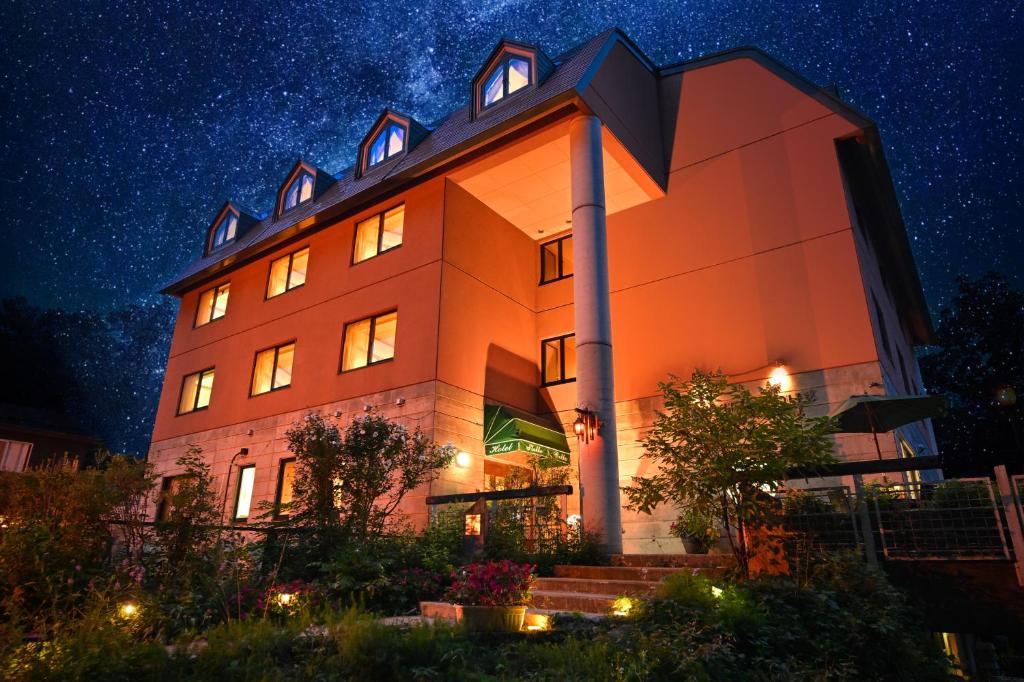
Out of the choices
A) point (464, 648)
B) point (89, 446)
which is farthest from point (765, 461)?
point (89, 446)

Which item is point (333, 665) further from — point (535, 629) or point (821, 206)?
point (821, 206)

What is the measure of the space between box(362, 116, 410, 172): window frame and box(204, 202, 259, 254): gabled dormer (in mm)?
6416

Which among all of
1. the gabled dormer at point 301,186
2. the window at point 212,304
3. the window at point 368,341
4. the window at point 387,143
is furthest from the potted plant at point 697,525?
→ the window at point 212,304

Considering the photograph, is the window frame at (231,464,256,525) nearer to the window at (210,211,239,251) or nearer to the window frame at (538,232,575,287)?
the window at (210,211,239,251)

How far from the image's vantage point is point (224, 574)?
784cm

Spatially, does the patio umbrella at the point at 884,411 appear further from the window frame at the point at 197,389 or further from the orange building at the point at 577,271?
the window frame at the point at 197,389

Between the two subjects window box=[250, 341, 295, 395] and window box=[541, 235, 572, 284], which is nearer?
window box=[541, 235, 572, 284]

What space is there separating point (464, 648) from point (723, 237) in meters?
12.6

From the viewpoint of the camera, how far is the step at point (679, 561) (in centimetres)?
862

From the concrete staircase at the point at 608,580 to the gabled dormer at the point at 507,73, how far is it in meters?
11.4

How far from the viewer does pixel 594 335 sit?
41.4 ft

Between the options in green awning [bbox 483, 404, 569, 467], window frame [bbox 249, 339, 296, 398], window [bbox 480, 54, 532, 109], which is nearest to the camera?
green awning [bbox 483, 404, 569, 467]

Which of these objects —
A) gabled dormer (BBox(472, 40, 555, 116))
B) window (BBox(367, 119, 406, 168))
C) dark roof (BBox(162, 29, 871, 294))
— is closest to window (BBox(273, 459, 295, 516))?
dark roof (BBox(162, 29, 871, 294))

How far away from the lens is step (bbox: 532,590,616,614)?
791 centimetres
